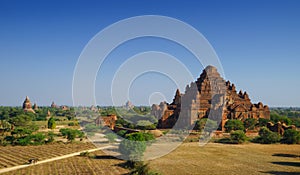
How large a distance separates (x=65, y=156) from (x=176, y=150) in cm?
1487

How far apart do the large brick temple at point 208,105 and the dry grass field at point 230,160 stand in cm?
1810

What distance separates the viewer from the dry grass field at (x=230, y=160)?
89.6ft

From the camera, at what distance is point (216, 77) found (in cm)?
7212

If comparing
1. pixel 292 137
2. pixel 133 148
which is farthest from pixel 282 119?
pixel 133 148

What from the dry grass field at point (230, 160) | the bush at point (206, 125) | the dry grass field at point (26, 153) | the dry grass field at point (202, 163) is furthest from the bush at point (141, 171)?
the bush at point (206, 125)

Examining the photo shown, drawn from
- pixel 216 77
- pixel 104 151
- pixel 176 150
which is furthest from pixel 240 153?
pixel 216 77

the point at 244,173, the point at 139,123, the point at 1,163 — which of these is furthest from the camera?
the point at 139,123

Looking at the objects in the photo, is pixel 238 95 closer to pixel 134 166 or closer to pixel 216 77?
pixel 216 77

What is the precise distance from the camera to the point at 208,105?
211 feet

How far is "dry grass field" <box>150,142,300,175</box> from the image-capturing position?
27297mm

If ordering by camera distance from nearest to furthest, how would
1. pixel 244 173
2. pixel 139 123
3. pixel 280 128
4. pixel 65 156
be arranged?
1. pixel 244 173
2. pixel 65 156
3. pixel 280 128
4. pixel 139 123

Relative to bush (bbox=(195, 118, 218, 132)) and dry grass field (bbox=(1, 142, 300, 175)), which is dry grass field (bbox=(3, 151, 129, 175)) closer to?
dry grass field (bbox=(1, 142, 300, 175))

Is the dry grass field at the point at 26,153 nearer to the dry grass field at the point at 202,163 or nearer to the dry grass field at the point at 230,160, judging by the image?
the dry grass field at the point at 202,163

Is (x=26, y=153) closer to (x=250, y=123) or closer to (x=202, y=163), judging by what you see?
(x=202, y=163)
